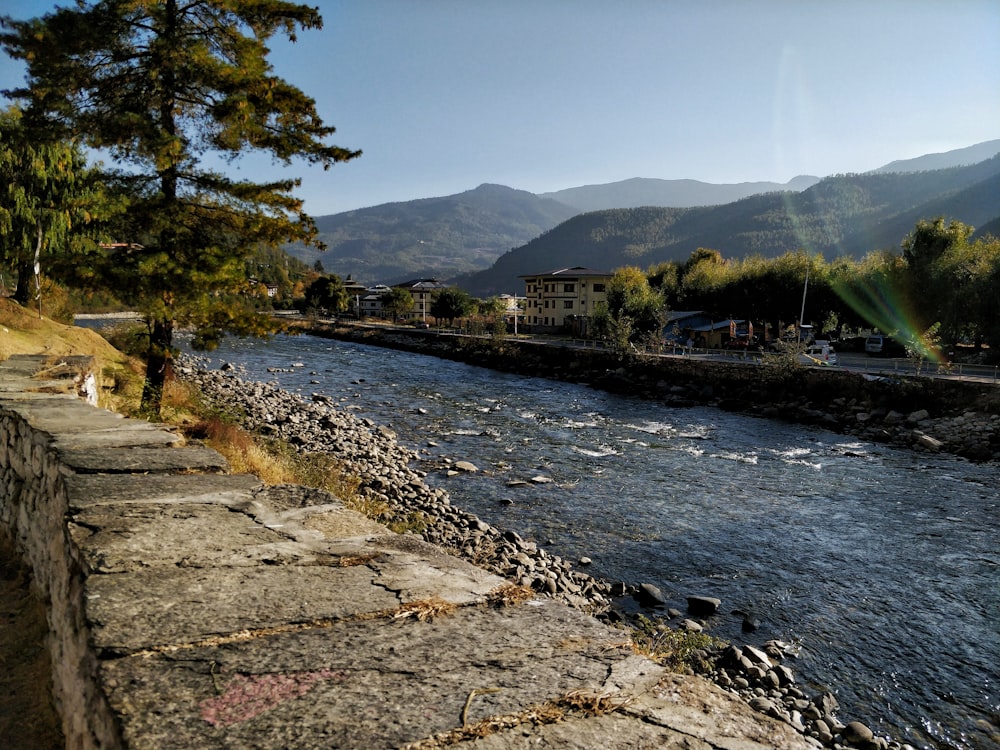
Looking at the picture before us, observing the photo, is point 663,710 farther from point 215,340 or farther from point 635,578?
point 215,340

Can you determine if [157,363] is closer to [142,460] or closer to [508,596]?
[142,460]

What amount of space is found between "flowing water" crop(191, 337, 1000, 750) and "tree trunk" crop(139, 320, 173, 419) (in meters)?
7.71

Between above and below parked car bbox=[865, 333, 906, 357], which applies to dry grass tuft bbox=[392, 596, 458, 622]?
above

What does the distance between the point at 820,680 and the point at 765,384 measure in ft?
102

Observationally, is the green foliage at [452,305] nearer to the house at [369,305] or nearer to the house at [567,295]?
the house at [567,295]

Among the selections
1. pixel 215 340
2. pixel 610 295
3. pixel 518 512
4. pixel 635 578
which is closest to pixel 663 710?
pixel 635 578

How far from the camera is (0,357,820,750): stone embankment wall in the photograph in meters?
2.19

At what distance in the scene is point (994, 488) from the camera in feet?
61.9

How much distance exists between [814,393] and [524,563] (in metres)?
29.8

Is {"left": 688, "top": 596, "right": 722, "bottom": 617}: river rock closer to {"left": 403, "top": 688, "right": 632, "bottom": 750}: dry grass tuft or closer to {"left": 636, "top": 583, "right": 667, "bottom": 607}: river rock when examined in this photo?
{"left": 636, "top": 583, "right": 667, "bottom": 607}: river rock

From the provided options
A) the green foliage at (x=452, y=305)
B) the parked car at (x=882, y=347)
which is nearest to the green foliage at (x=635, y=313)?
the parked car at (x=882, y=347)

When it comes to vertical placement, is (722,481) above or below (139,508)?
below

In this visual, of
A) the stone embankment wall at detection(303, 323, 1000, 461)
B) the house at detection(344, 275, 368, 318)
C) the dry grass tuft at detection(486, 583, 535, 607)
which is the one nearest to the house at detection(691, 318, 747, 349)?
the stone embankment wall at detection(303, 323, 1000, 461)

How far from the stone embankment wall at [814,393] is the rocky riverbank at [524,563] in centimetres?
2049
